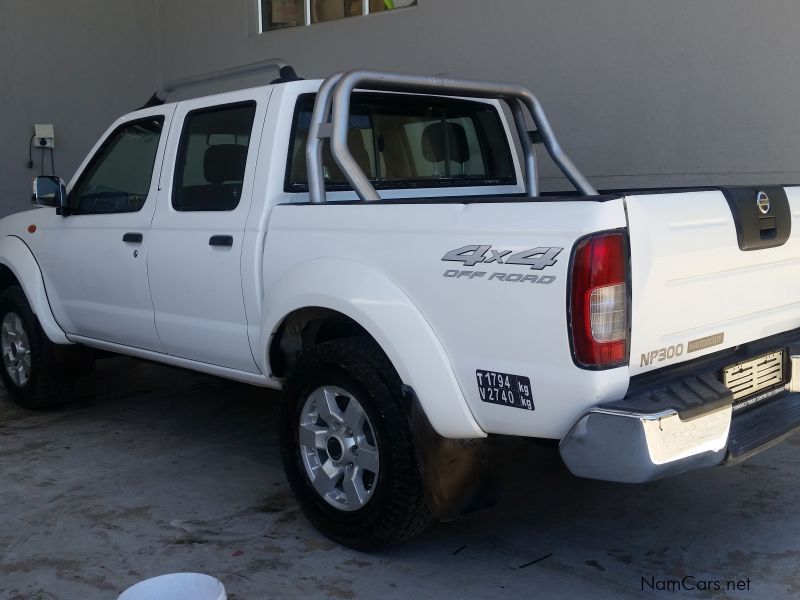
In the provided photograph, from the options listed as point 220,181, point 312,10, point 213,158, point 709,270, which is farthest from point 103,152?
point 312,10

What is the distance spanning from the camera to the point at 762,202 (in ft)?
11.3

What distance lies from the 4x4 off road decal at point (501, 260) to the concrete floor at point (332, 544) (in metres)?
1.17

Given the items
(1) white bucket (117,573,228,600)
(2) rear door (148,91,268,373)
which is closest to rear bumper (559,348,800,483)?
(1) white bucket (117,573,228,600)

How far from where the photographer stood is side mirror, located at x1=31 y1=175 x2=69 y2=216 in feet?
17.3

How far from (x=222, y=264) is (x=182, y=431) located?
1.67 m

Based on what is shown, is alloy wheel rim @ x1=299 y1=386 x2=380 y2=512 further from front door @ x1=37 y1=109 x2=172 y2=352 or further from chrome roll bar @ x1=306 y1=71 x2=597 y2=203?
front door @ x1=37 y1=109 x2=172 y2=352

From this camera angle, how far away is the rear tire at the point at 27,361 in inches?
226

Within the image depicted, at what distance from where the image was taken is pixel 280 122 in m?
4.14

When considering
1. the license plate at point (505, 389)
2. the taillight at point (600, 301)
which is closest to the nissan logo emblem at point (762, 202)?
the taillight at point (600, 301)

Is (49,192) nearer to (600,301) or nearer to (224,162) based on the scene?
(224,162)

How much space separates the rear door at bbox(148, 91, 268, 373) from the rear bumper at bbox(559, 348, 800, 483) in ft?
5.90

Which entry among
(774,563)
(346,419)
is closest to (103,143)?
(346,419)

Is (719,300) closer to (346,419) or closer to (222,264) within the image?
(346,419)

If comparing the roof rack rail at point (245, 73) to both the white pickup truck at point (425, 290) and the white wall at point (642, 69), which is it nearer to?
the white pickup truck at point (425, 290)
